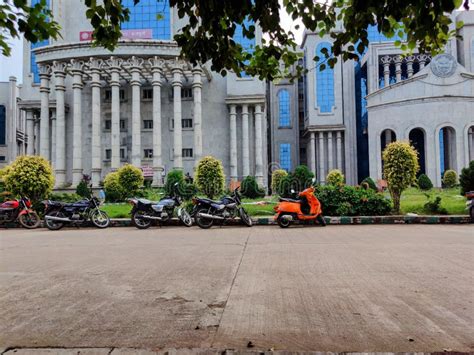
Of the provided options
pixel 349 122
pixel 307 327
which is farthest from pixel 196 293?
pixel 349 122

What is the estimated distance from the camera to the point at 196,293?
3.87m

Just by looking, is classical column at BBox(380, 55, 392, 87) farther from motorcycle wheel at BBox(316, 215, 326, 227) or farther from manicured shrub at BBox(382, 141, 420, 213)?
motorcycle wheel at BBox(316, 215, 326, 227)

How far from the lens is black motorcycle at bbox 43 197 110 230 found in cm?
1223

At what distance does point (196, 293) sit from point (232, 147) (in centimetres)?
3197

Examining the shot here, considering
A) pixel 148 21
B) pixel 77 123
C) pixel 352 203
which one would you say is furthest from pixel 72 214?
pixel 148 21

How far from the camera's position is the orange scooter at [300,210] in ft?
37.8

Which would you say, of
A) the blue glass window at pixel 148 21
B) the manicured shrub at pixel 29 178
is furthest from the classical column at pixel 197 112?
the manicured shrub at pixel 29 178

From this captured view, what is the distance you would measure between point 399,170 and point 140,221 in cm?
883

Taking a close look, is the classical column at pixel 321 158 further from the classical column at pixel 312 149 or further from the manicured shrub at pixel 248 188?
the manicured shrub at pixel 248 188

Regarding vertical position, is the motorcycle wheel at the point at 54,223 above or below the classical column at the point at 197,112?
below

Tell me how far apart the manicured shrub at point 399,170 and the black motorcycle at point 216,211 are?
17.0ft

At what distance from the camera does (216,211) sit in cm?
1197

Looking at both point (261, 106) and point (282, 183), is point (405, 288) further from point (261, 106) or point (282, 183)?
point (261, 106)

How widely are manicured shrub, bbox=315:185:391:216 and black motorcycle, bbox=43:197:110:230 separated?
24.2 ft
